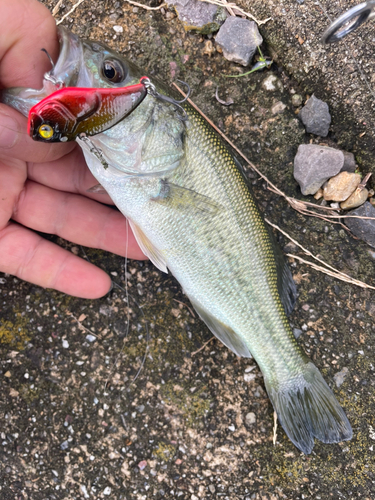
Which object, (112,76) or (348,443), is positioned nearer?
(112,76)

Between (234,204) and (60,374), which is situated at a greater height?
(234,204)

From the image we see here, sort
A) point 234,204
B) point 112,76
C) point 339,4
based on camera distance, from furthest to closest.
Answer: point 339,4, point 234,204, point 112,76

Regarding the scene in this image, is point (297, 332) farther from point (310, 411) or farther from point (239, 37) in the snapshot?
point (239, 37)

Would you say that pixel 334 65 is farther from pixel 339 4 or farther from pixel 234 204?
pixel 234 204

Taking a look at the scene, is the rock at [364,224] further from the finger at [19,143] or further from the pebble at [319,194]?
the finger at [19,143]

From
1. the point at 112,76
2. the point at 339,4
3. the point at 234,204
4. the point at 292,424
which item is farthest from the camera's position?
the point at 339,4

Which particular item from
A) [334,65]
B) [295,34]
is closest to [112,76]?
[295,34]

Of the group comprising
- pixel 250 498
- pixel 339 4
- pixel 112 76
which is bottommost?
pixel 250 498
